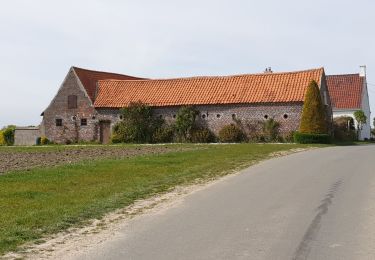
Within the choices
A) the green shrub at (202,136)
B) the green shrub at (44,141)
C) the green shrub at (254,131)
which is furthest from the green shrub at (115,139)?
the green shrub at (254,131)

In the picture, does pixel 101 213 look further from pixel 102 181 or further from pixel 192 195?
pixel 102 181

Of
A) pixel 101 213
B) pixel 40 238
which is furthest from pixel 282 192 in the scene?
pixel 40 238

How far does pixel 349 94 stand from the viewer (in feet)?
177

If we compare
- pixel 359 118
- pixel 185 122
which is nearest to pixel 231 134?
pixel 185 122

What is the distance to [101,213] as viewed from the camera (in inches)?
413

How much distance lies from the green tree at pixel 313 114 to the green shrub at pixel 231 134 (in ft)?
17.4

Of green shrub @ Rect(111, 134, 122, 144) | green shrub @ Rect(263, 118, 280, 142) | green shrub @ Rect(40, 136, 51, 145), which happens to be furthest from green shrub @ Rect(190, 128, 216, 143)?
green shrub @ Rect(40, 136, 51, 145)

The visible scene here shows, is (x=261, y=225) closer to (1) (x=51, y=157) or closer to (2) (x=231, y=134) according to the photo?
(1) (x=51, y=157)

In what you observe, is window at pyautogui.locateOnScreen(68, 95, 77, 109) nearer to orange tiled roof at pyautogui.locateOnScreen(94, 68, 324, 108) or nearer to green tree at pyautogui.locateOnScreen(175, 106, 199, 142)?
orange tiled roof at pyautogui.locateOnScreen(94, 68, 324, 108)

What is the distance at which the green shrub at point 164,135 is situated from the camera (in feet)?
144

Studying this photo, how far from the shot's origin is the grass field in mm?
9383

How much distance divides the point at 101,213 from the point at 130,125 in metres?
34.3

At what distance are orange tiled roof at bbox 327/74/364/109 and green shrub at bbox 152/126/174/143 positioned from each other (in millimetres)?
19041

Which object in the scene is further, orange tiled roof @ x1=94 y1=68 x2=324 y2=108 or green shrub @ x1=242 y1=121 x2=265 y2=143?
orange tiled roof @ x1=94 y1=68 x2=324 y2=108
